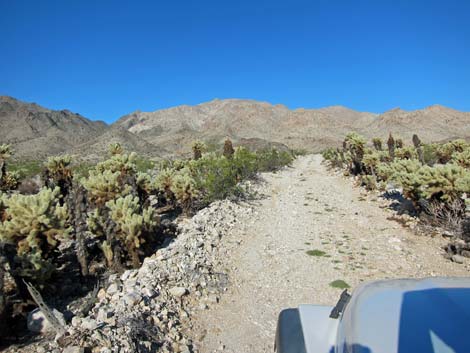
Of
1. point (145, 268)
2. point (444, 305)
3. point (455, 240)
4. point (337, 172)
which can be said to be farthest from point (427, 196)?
point (337, 172)

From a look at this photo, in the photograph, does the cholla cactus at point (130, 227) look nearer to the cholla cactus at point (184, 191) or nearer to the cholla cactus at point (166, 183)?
the cholla cactus at point (184, 191)

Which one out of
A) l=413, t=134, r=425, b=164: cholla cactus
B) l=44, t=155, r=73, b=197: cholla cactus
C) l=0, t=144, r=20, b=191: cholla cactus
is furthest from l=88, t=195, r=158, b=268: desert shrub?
l=413, t=134, r=425, b=164: cholla cactus

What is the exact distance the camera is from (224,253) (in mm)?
7402

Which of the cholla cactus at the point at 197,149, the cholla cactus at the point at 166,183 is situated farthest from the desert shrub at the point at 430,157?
the cholla cactus at the point at 166,183

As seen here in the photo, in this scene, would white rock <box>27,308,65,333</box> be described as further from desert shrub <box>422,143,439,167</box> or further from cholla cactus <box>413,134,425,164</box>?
desert shrub <box>422,143,439,167</box>

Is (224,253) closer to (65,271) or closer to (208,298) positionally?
(208,298)

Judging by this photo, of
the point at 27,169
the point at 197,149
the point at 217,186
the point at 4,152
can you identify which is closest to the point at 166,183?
the point at 217,186

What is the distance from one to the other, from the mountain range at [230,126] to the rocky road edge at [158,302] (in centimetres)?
4703

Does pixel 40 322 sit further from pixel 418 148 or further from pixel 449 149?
pixel 449 149

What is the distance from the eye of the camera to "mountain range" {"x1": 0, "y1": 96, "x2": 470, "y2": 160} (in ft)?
228

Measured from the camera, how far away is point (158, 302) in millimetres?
5070

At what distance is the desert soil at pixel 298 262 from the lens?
487 cm

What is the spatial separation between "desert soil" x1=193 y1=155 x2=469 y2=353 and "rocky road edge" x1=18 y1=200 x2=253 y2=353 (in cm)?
27

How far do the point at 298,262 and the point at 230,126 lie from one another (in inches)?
3576
